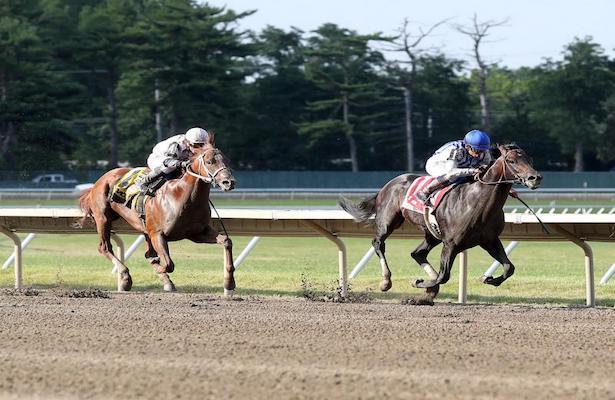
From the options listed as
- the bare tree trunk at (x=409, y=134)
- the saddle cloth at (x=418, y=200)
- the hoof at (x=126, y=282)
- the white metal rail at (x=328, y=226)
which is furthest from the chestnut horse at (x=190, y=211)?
the bare tree trunk at (x=409, y=134)

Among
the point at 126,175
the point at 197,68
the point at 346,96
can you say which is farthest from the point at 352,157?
the point at 126,175

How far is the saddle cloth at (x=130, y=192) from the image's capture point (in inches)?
435

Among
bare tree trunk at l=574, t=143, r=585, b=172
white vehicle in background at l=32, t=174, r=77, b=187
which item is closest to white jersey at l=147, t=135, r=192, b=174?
white vehicle in background at l=32, t=174, r=77, b=187

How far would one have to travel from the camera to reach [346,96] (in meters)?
51.9

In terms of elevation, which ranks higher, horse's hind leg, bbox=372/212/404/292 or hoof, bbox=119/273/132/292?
horse's hind leg, bbox=372/212/404/292

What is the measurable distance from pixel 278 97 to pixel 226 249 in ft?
146

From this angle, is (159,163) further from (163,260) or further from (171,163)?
(163,260)

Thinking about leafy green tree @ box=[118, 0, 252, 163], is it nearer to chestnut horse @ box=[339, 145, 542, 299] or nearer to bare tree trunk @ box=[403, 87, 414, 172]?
bare tree trunk @ box=[403, 87, 414, 172]

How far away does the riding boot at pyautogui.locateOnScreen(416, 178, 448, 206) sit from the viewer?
997 cm

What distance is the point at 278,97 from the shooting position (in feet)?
179

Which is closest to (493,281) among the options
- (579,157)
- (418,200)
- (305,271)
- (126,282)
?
(418,200)

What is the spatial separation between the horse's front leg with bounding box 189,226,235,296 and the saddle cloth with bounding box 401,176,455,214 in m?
1.53

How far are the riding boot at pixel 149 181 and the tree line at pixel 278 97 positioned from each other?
3625cm

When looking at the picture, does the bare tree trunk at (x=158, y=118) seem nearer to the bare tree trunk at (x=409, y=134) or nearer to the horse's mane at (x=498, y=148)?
the bare tree trunk at (x=409, y=134)
